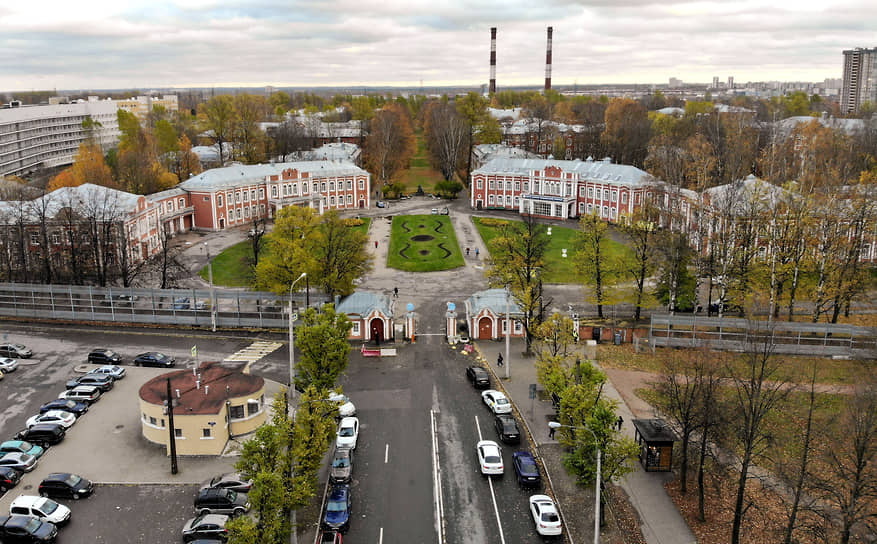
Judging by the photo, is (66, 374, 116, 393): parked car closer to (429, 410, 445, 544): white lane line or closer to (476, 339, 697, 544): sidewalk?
(429, 410, 445, 544): white lane line

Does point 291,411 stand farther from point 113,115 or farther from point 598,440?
point 113,115

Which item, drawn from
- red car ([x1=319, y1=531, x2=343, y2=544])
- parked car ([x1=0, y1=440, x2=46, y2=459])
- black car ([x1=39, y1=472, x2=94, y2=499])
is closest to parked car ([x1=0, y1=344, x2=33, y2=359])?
parked car ([x1=0, y1=440, x2=46, y2=459])

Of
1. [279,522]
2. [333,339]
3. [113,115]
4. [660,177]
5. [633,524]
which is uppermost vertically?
[113,115]

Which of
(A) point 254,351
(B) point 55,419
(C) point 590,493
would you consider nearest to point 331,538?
(C) point 590,493

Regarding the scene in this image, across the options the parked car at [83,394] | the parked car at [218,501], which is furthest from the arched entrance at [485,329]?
the parked car at [83,394]

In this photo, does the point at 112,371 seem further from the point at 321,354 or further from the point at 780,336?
the point at 780,336

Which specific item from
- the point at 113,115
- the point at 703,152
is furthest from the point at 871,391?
the point at 113,115

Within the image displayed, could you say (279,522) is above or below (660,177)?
below
